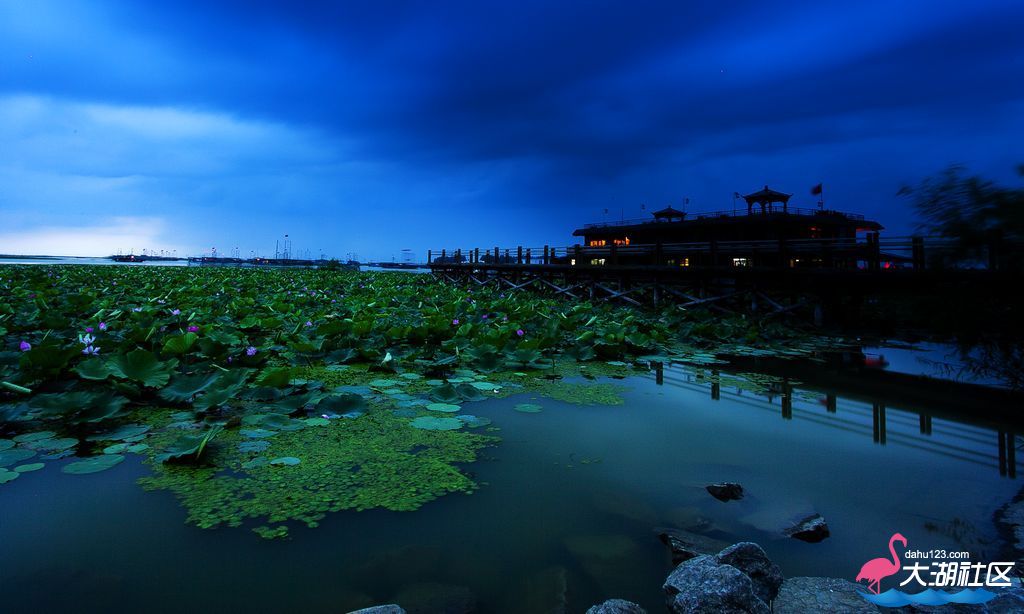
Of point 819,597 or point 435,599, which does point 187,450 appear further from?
point 819,597

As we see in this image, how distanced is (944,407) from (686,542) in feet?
13.7

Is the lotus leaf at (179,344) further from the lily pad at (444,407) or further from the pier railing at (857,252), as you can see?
the pier railing at (857,252)

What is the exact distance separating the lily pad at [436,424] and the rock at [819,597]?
2004 millimetres

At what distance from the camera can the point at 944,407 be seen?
14.2 ft

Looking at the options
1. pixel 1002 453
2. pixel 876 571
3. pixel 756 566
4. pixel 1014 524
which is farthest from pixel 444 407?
pixel 1002 453

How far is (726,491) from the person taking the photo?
7.57ft

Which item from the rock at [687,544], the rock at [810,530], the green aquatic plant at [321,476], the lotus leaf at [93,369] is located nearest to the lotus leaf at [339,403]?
the green aquatic plant at [321,476]

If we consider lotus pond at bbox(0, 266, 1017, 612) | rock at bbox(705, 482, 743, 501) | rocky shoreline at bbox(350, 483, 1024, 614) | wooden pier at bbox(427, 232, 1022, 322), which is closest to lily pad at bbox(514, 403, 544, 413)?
lotus pond at bbox(0, 266, 1017, 612)

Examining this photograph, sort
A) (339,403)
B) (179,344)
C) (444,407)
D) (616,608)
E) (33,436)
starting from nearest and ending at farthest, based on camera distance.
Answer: (616,608) → (33,436) → (339,403) → (444,407) → (179,344)

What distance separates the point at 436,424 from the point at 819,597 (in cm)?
218

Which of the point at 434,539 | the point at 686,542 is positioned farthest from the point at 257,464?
the point at 686,542

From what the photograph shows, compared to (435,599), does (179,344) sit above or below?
above

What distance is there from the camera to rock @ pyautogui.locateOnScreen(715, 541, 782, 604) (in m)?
1.59

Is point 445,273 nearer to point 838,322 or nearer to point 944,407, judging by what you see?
point 838,322
